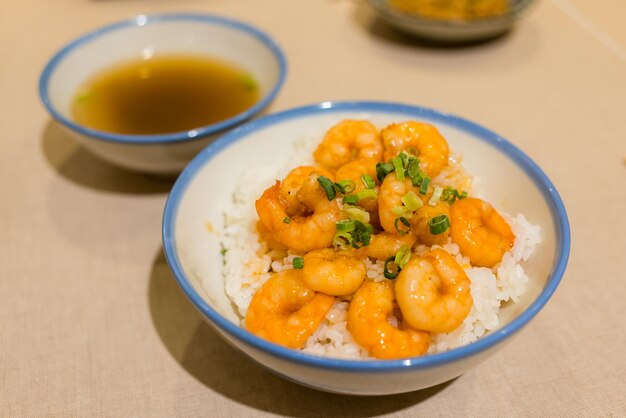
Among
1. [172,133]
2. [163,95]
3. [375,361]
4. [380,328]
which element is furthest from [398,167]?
[163,95]

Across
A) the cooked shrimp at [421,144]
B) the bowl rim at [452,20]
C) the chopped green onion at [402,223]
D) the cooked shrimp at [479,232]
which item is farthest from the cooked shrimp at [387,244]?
the bowl rim at [452,20]

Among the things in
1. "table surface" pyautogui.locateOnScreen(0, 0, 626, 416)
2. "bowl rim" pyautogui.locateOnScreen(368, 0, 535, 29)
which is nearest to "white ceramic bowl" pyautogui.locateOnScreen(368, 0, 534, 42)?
"bowl rim" pyautogui.locateOnScreen(368, 0, 535, 29)

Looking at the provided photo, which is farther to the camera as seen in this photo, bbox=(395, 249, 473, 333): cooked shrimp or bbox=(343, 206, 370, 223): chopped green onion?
bbox=(343, 206, 370, 223): chopped green onion

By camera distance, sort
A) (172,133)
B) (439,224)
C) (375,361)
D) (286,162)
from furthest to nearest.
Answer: (172,133) → (286,162) → (439,224) → (375,361)

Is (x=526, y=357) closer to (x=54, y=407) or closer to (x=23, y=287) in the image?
(x=54, y=407)

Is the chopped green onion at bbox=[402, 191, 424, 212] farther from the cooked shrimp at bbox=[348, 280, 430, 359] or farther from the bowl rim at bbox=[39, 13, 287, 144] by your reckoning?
Answer: the bowl rim at bbox=[39, 13, 287, 144]

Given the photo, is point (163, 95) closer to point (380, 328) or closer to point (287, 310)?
point (287, 310)
